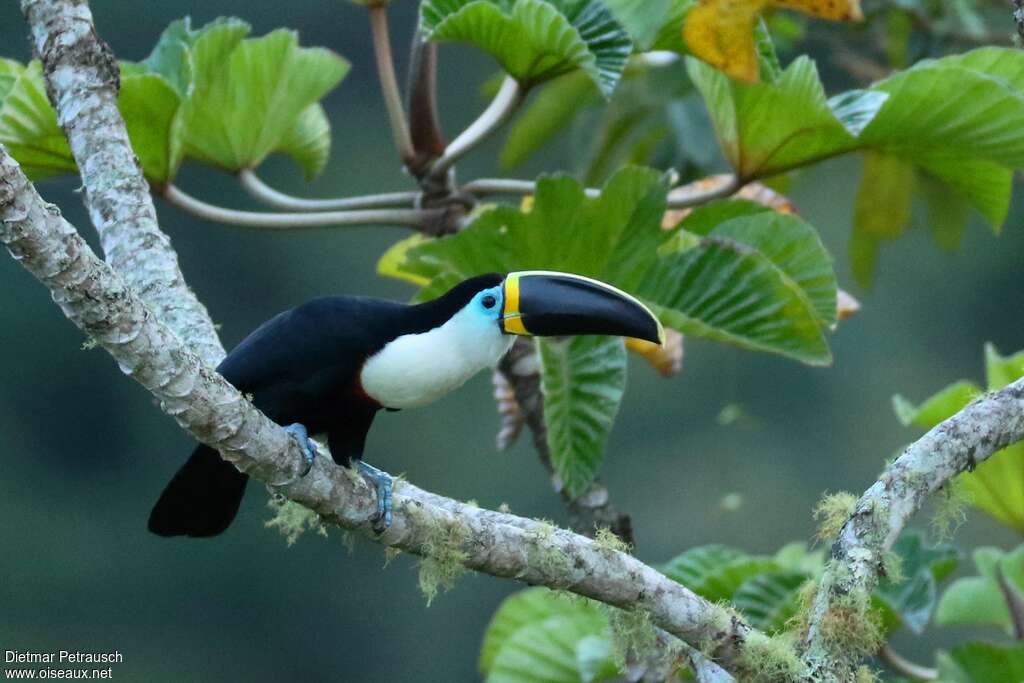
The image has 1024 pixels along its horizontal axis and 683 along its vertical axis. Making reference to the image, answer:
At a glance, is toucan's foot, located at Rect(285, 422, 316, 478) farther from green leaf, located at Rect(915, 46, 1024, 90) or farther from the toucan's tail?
green leaf, located at Rect(915, 46, 1024, 90)

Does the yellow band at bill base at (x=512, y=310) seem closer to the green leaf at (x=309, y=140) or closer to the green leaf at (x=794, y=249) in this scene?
the green leaf at (x=794, y=249)

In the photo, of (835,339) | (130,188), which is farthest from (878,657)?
(835,339)

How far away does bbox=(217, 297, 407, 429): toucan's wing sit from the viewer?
A: 1.97 m

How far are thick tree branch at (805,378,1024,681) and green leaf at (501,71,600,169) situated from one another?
1.72 meters

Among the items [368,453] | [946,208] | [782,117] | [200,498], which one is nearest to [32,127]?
[200,498]

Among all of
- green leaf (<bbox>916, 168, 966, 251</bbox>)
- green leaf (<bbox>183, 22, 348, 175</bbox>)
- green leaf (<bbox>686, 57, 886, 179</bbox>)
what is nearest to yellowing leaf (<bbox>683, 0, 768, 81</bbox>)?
green leaf (<bbox>686, 57, 886, 179</bbox>)

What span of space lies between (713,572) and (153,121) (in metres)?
1.26

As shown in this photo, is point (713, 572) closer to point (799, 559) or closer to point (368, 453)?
point (799, 559)

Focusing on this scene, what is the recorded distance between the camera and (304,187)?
8320 mm

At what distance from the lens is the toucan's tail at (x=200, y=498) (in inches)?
80.7

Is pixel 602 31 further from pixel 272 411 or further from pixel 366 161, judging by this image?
pixel 366 161

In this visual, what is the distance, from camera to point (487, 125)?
8.13ft

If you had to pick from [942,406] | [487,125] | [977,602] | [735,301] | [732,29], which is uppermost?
[732,29]

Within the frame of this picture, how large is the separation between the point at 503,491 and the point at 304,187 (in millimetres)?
2059
